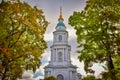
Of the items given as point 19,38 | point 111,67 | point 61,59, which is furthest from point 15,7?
point 61,59

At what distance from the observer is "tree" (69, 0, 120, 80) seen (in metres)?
20.4

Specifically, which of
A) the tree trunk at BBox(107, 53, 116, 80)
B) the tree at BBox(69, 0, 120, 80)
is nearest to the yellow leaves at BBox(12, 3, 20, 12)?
the tree at BBox(69, 0, 120, 80)

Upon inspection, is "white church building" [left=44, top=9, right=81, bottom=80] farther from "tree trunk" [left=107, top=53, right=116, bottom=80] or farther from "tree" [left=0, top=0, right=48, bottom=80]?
"tree trunk" [left=107, top=53, right=116, bottom=80]

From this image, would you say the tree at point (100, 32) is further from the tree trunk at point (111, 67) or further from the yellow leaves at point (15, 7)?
the yellow leaves at point (15, 7)

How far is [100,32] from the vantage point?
20969 millimetres

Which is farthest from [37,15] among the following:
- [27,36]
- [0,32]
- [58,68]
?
[58,68]

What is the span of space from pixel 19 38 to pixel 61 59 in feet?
239

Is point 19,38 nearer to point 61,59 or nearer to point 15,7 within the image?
point 15,7

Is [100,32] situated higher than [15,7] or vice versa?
[15,7]

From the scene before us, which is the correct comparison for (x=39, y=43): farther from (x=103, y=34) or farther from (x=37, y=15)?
(x=103, y=34)

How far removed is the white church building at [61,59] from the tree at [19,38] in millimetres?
68111

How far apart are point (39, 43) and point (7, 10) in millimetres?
4354

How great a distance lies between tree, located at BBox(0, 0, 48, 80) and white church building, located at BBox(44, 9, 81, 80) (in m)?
68.1

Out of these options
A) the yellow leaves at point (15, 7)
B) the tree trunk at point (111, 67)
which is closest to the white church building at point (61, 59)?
the tree trunk at point (111, 67)
